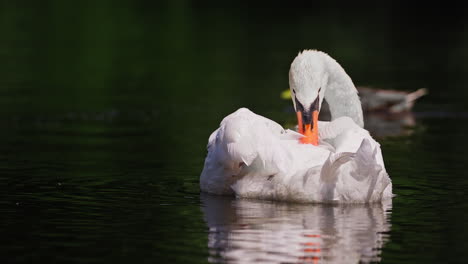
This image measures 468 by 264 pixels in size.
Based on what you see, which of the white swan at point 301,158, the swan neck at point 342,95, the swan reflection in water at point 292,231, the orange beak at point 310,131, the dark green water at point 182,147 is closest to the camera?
the swan reflection in water at point 292,231

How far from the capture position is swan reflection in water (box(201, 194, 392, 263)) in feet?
28.4

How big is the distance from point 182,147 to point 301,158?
17.4 ft

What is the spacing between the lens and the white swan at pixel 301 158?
10367 mm

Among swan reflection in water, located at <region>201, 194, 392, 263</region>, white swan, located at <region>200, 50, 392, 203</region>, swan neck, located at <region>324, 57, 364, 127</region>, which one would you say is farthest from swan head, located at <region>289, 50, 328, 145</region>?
swan neck, located at <region>324, 57, 364, 127</region>

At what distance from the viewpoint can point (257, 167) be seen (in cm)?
1067

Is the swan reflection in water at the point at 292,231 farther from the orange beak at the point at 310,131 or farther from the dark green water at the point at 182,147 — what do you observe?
the orange beak at the point at 310,131

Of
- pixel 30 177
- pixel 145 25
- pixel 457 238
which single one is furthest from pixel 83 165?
pixel 145 25

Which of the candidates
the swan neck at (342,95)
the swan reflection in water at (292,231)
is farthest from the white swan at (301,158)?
the swan neck at (342,95)

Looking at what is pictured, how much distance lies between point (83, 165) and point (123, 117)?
581 centimetres

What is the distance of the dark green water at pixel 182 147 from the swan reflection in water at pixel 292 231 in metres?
0.02

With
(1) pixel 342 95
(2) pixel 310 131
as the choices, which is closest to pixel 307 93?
(2) pixel 310 131

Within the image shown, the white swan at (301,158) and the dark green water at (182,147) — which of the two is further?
the white swan at (301,158)

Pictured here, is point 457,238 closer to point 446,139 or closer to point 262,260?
point 262,260

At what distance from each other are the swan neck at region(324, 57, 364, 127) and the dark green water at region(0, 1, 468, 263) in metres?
0.88
